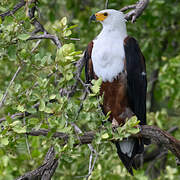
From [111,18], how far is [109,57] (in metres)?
0.41

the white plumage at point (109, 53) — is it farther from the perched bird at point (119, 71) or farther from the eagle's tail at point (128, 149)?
the eagle's tail at point (128, 149)

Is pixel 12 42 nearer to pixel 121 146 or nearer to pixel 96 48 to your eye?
pixel 96 48

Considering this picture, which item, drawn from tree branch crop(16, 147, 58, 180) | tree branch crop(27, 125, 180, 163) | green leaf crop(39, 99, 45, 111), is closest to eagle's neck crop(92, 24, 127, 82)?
tree branch crop(27, 125, 180, 163)

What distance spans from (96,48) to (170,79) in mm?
1467

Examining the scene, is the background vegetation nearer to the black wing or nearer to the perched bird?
the perched bird

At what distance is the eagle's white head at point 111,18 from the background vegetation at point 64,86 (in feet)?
0.93

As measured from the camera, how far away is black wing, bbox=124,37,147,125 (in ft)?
10.2

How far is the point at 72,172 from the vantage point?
4117 millimetres

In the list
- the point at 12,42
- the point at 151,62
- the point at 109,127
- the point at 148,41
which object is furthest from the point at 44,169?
the point at 151,62

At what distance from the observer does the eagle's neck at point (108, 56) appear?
10.0 feet

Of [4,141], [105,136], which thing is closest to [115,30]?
[105,136]

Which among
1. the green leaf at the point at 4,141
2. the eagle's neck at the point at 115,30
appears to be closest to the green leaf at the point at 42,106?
the green leaf at the point at 4,141

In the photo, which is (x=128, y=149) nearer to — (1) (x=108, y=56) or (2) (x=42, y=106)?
(1) (x=108, y=56)

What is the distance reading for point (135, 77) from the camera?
10.5 ft
